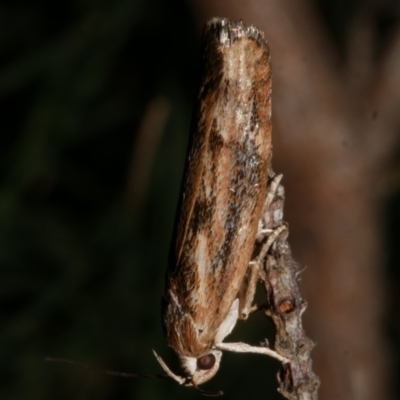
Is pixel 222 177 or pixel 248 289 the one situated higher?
pixel 222 177

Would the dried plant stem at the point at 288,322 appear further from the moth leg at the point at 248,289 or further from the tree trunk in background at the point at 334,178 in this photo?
the tree trunk in background at the point at 334,178

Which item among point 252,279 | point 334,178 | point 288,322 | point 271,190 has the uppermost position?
point 334,178

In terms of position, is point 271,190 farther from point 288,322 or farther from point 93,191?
point 93,191

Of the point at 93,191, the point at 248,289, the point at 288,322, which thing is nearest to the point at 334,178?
the point at 248,289

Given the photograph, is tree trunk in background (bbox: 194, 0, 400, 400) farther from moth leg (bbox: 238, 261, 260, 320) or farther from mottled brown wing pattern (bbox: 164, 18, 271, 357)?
mottled brown wing pattern (bbox: 164, 18, 271, 357)

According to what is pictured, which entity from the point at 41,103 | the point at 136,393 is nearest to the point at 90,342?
the point at 136,393
